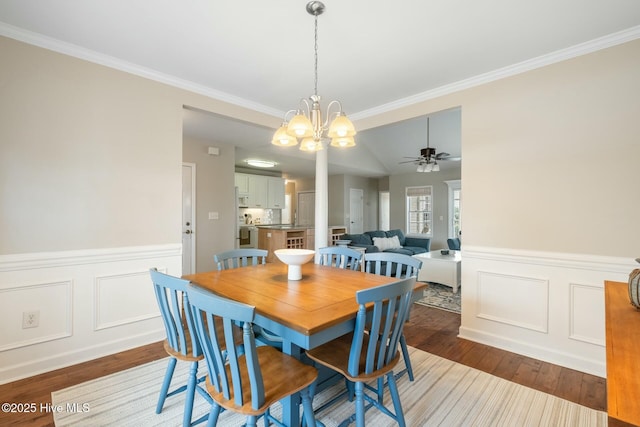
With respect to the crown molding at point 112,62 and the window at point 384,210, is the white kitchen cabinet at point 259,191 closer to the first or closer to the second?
the crown molding at point 112,62

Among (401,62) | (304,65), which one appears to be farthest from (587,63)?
(304,65)

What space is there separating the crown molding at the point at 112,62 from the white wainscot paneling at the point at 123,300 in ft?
5.99

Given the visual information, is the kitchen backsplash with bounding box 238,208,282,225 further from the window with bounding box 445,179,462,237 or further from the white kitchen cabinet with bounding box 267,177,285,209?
the window with bounding box 445,179,462,237

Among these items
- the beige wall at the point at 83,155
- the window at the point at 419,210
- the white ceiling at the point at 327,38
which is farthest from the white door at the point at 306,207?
the beige wall at the point at 83,155

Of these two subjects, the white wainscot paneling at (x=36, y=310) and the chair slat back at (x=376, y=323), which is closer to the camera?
the chair slat back at (x=376, y=323)

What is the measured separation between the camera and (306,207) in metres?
9.29

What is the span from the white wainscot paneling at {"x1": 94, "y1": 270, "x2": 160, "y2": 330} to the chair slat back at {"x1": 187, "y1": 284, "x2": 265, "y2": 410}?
1816mm

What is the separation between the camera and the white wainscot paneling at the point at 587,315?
2.24m

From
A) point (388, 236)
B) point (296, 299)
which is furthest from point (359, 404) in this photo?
point (388, 236)

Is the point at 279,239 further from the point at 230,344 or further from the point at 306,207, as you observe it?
the point at 230,344

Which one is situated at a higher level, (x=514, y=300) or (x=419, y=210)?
(x=419, y=210)

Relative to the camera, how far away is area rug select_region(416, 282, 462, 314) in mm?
3820

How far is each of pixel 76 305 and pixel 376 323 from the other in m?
2.49

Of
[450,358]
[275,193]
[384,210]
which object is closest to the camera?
[450,358]
